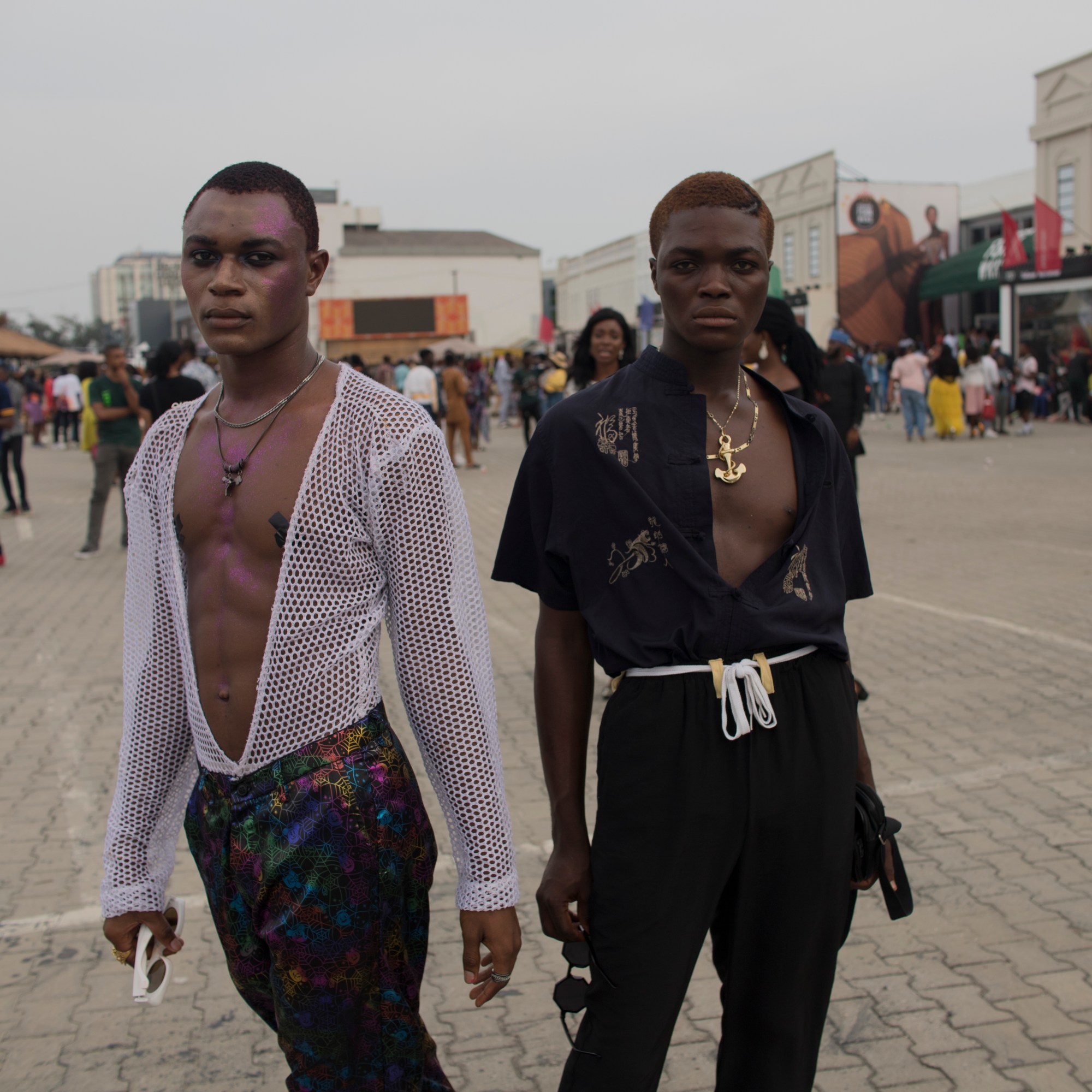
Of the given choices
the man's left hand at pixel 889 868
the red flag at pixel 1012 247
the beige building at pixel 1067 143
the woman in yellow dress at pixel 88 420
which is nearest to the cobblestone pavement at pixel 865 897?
the man's left hand at pixel 889 868

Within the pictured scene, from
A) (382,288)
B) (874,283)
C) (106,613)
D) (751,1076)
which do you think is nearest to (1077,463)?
(106,613)

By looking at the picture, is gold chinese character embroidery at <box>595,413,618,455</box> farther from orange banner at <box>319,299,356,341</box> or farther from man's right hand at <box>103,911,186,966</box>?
orange banner at <box>319,299,356,341</box>

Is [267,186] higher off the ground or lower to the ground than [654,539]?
higher

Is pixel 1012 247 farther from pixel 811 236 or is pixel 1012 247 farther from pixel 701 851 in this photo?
pixel 701 851

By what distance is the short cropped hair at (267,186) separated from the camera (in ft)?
6.63

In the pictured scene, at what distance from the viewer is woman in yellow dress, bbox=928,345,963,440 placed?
21391 millimetres

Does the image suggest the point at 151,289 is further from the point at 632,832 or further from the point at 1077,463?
the point at 632,832

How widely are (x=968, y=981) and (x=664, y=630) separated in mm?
2035

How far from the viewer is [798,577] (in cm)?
200

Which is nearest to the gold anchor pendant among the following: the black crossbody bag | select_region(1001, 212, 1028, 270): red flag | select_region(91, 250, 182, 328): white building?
the black crossbody bag

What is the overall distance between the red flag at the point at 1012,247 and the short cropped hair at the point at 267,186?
27.1 m

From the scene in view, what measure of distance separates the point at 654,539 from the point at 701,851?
0.52 meters

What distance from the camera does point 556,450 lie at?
2.02 meters

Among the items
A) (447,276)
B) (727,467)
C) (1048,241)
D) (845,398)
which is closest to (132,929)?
(727,467)
